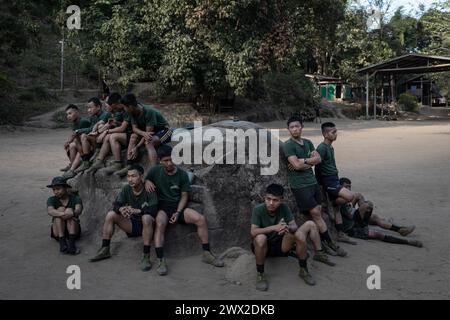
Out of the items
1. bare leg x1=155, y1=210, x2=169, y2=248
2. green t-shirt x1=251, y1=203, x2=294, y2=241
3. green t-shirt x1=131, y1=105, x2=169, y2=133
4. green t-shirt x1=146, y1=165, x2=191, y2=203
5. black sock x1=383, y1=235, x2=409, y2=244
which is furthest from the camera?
green t-shirt x1=131, y1=105, x2=169, y2=133

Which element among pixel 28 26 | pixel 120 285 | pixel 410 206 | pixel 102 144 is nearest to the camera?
pixel 120 285

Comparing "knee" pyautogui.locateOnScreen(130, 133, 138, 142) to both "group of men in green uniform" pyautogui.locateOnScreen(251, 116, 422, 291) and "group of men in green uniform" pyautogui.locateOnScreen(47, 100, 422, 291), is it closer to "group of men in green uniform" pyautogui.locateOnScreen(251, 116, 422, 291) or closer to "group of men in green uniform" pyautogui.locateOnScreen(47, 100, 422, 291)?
"group of men in green uniform" pyautogui.locateOnScreen(47, 100, 422, 291)

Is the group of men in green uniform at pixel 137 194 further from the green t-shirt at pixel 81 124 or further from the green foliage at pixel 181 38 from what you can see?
the green foliage at pixel 181 38

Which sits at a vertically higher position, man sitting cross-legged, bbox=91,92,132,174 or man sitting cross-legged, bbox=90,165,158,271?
man sitting cross-legged, bbox=91,92,132,174

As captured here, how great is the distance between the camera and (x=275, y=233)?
481cm

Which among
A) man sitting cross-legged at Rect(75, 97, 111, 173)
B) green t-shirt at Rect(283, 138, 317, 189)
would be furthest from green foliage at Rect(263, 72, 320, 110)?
green t-shirt at Rect(283, 138, 317, 189)

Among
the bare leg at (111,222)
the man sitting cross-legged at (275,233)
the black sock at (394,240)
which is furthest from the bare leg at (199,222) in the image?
the black sock at (394,240)

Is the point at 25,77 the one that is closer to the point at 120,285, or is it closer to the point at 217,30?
the point at 217,30

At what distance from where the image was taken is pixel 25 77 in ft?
88.5

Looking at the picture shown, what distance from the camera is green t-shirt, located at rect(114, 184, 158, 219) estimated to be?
5215 mm

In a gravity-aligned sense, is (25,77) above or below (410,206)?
above

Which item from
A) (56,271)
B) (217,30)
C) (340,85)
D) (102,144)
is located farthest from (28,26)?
(340,85)

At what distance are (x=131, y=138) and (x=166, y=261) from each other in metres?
1.98
